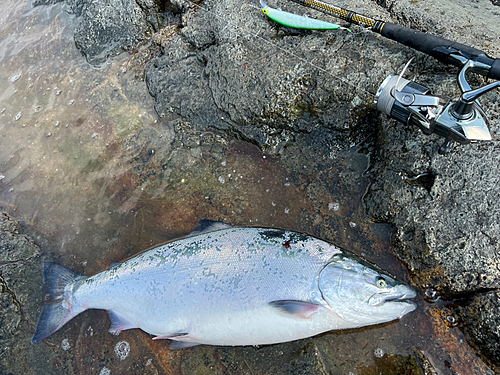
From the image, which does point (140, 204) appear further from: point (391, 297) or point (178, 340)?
point (391, 297)

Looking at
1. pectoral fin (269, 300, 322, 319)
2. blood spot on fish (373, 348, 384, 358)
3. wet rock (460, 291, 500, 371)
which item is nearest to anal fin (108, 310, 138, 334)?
pectoral fin (269, 300, 322, 319)

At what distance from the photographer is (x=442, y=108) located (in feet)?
7.65

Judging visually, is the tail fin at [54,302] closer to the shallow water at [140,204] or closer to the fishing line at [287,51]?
the shallow water at [140,204]

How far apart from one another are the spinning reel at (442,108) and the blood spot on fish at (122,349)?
→ 3.30m

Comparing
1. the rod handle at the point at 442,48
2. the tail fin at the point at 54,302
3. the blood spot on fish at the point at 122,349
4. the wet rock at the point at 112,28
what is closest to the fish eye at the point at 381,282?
the rod handle at the point at 442,48

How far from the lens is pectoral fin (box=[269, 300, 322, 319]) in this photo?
2.53 meters

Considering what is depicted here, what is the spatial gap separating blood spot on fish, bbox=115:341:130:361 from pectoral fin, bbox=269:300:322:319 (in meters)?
1.53

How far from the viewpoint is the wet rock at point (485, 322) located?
229 cm

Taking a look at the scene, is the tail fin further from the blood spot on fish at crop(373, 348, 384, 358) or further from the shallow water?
the blood spot on fish at crop(373, 348, 384, 358)

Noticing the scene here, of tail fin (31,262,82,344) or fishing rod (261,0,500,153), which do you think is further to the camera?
tail fin (31,262,82,344)

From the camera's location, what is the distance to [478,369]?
2383 mm

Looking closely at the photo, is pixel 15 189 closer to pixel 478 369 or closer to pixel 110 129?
pixel 110 129

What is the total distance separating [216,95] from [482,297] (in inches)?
125

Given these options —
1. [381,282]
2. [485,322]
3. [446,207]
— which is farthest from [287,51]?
[485,322]
